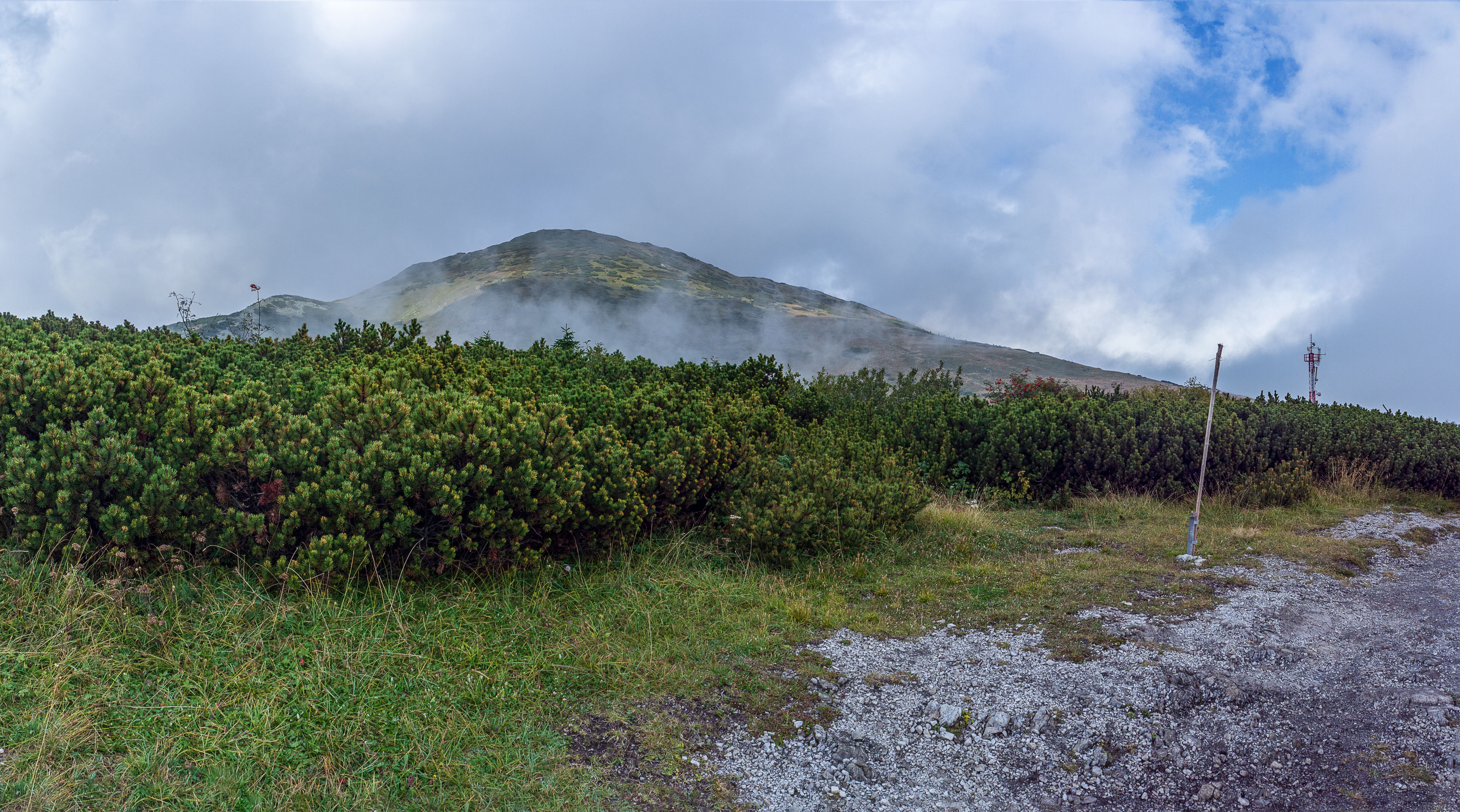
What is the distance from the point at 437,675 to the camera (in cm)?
439

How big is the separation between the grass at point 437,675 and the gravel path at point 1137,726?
219mm

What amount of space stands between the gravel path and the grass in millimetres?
219

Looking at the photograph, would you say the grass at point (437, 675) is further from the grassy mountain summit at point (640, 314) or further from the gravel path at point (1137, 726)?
the grassy mountain summit at point (640, 314)

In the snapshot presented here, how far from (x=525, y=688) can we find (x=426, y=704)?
53 centimetres

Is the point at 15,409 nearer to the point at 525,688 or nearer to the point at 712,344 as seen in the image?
the point at 525,688

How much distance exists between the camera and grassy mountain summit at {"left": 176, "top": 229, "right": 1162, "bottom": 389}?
112 feet

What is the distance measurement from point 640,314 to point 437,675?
33493 mm

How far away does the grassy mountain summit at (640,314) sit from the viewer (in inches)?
1350

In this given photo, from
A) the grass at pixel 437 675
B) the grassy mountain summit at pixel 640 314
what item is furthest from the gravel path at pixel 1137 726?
the grassy mountain summit at pixel 640 314

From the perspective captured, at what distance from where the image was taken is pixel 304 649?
4387 mm

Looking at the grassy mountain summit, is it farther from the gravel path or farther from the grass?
the gravel path

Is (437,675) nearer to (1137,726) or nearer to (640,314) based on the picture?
(1137,726)

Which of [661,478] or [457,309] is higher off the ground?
[457,309]

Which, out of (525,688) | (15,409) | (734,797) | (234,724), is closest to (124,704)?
(234,724)
